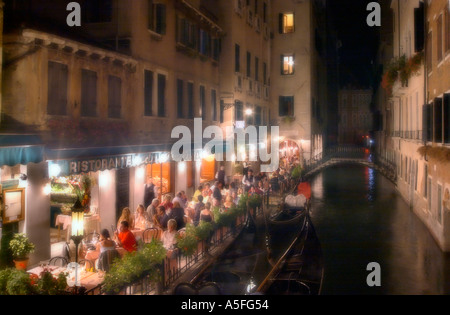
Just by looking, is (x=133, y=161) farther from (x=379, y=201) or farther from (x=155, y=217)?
(x=379, y=201)

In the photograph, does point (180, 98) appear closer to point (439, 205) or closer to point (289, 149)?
point (439, 205)

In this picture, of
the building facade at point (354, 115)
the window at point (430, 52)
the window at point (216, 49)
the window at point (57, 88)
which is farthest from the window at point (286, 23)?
the building facade at point (354, 115)

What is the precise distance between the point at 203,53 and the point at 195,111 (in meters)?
3.02

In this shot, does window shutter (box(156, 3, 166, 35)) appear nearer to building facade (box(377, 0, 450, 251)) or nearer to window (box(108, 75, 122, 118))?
window (box(108, 75, 122, 118))

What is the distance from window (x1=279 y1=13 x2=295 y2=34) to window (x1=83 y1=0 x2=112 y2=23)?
22886mm

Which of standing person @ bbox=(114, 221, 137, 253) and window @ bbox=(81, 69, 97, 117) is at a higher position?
window @ bbox=(81, 69, 97, 117)

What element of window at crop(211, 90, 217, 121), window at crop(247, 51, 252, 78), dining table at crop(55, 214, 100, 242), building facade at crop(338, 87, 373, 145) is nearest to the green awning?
dining table at crop(55, 214, 100, 242)

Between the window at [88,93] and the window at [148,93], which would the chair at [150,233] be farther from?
the window at [148,93]

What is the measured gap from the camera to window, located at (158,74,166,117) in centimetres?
1678

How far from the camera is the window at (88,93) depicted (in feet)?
41.3

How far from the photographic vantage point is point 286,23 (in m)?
35.6

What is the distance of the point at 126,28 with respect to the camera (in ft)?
48.0

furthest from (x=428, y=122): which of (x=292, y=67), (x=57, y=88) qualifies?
(x=292, y=67)

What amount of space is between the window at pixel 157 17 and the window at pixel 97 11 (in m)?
1.63
